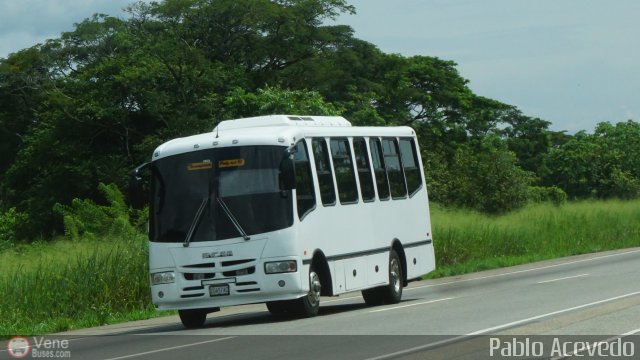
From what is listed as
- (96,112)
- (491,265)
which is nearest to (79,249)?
(491,265)

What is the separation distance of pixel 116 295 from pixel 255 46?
4061 cm

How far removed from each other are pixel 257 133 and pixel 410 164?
5.46m

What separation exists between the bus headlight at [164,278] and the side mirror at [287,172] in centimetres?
218

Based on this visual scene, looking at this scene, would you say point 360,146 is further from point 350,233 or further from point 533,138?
Result: point 533,138

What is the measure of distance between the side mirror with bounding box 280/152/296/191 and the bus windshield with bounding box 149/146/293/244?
0.82 ft

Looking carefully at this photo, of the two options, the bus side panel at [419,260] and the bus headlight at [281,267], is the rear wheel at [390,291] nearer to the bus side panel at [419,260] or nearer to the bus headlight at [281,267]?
the bus side panel at [419,260]

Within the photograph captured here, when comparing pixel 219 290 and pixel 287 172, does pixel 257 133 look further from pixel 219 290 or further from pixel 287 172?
pixel 219 290

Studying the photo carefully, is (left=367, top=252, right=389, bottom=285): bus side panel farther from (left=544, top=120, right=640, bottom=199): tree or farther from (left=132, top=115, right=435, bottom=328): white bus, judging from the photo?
(left=544, top=120, right=640, bottom=199): tree

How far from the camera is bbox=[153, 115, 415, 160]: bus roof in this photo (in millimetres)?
19109

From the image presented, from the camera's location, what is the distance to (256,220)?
18.7m

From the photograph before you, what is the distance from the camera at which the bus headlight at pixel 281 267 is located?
1838cm

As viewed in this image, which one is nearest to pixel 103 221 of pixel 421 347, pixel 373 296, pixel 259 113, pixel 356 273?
pixel 259 113

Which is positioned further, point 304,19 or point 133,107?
point 304,19

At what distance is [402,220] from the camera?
2292 cm
